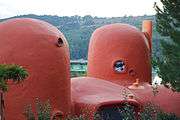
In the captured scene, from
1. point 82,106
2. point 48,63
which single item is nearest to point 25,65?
Result: point 48,63

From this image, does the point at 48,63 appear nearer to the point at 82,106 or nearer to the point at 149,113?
the point at 82,106

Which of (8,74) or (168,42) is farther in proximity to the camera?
(168,42)

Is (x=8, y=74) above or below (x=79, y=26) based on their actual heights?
above

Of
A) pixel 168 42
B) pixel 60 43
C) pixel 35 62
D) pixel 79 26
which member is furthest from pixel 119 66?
pixel 79 26

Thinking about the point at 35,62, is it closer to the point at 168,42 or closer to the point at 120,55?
the point at 168,42

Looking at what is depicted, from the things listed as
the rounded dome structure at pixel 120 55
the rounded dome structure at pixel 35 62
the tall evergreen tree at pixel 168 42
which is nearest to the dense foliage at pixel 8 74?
the rounded dome structure at pixel 35 62

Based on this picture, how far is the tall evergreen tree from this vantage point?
53.1 ft

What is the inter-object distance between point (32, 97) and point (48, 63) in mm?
1142

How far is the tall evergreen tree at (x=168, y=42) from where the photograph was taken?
53.1ft

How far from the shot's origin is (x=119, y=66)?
2220 cm

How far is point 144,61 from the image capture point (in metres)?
22.5

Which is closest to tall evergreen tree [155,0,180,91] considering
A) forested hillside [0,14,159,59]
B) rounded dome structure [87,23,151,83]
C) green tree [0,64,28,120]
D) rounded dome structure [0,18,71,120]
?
rounded dome structure [0,18,71,120]

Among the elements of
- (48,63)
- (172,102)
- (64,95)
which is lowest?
(172,102)

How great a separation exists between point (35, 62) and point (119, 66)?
293 inches
